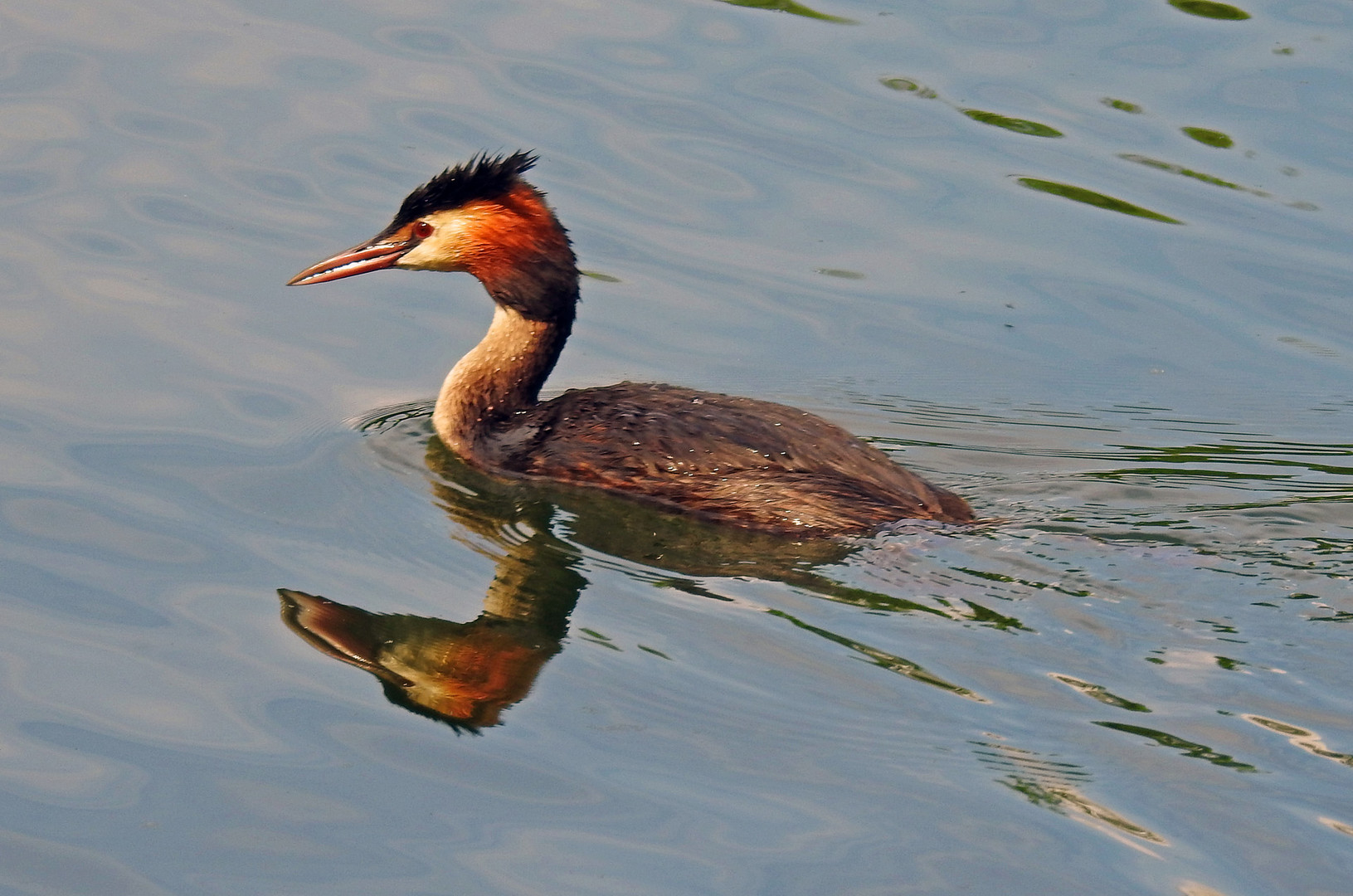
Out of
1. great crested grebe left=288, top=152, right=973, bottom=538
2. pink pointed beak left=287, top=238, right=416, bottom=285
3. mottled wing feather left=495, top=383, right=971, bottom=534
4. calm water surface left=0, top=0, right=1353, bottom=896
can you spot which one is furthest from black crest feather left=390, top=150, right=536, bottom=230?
mottled wing feather left=495, top=383, right=971, bottom=534

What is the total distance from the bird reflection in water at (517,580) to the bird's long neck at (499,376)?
16cm

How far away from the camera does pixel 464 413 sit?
25.3 ft

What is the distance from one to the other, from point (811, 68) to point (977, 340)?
10.3ft

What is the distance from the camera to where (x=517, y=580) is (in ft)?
21.8

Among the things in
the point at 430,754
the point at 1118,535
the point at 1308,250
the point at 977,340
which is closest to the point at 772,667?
the point at 430,754

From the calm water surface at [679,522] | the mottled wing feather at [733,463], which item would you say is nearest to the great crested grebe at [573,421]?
the mottled wing feather at [733,463]

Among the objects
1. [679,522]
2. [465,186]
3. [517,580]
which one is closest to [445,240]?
[465,186]

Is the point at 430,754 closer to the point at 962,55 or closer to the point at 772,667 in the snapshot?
the point at 772,667

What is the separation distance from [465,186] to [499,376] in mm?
852

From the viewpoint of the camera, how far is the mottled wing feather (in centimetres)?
697

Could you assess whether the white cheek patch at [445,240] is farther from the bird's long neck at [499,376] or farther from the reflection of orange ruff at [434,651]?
the reflection of orange ruff at [434,651]

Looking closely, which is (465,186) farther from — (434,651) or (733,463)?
(434,651)

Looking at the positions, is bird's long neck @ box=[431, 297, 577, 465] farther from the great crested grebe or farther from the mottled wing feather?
the mottled wing feather

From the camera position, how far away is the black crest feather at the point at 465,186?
771 centimetres
